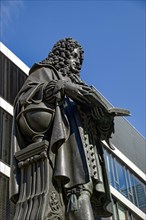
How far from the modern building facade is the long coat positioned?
18254 millimetres

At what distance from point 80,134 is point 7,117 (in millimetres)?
22171

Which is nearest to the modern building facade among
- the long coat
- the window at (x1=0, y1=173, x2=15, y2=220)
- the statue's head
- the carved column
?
the window at (x1=0, y1=173, x2=15, y2=220)

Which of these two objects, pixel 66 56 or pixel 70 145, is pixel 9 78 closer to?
pixel 66 56

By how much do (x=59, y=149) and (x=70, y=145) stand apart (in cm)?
21

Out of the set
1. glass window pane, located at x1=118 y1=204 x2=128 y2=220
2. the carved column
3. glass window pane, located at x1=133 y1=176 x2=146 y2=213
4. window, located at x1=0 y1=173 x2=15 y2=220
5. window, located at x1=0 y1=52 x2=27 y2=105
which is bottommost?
the carved column

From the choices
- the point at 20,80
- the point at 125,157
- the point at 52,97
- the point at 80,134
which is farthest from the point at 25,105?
the point at 125,157

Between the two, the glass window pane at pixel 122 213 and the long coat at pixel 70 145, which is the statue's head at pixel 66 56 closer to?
the long coat at pixel 70 145

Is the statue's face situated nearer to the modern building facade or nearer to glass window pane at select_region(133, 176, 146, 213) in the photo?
the modern building facade

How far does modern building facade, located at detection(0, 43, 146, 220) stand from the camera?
85.8 feet

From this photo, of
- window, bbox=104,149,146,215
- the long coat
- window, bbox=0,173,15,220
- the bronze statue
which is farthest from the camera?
window, bbox=104,149,146,215

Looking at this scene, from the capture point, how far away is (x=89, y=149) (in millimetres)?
6051

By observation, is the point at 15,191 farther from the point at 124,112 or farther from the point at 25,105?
the point at 124,112

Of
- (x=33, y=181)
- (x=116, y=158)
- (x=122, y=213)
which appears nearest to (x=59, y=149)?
(x=33, y=181)

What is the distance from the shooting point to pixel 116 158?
126 feet
